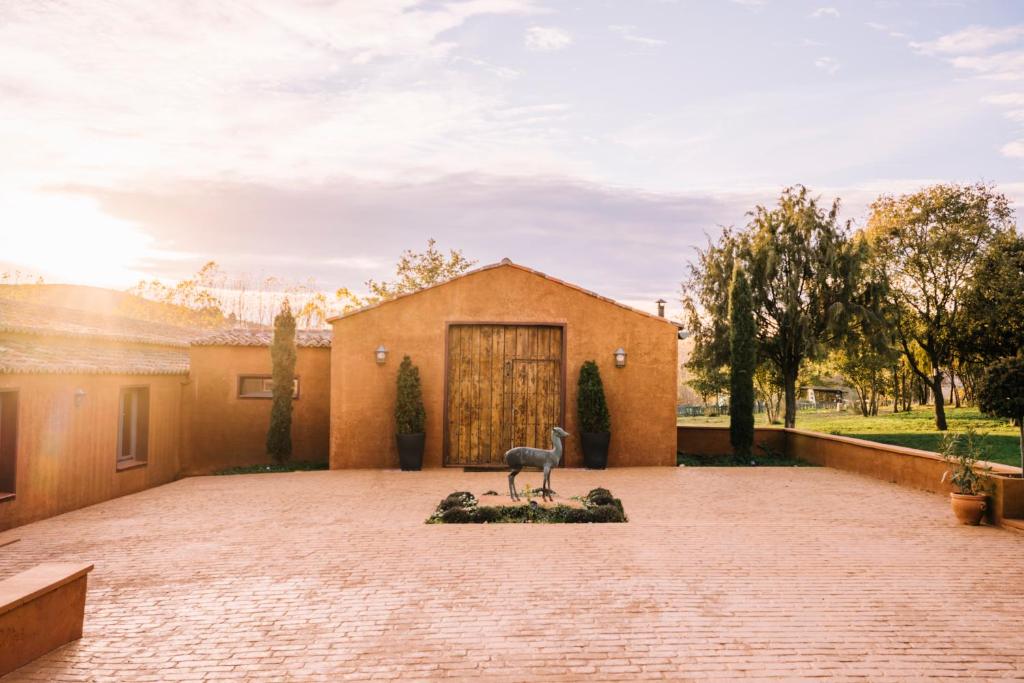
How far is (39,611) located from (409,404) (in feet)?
29.1

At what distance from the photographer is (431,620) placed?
5.19 metres

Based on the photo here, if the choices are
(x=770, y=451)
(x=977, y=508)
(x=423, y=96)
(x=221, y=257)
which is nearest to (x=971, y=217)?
(x=770, y=451)

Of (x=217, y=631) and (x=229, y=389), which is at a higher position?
(x=229, y=389)

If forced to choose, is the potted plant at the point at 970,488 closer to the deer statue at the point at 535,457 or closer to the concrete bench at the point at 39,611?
the deer statue at the point at 535,457

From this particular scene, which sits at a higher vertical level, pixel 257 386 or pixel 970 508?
pixel 257 386

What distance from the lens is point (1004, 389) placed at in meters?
8.66

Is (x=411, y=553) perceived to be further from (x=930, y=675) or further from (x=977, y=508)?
(x=977, y=508)

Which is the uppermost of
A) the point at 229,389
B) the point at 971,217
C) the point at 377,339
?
the point at 971,217

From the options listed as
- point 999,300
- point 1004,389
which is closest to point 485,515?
point 1004,389

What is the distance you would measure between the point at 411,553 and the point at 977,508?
24.3 ft

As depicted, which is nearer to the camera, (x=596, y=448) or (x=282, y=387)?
(x=596, y=448)

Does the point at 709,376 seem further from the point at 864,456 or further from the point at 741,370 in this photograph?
the point at 864,456

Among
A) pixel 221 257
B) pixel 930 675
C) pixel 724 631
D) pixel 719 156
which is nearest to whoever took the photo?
pixel 930 675

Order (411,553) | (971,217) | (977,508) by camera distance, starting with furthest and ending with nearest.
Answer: (971,217) → (977,508) → (411,553)
